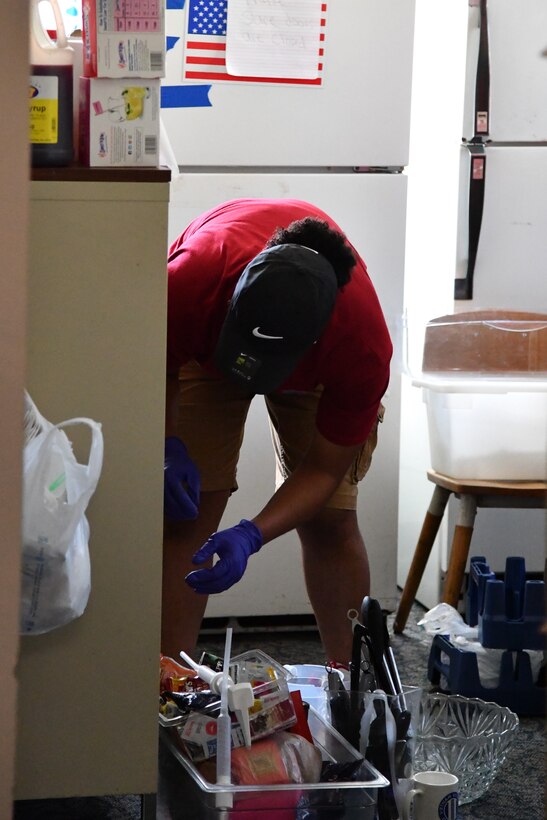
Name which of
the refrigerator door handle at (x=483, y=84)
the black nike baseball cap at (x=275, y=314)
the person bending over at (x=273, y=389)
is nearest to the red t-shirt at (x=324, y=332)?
the person bending over at (x=273, y=389)

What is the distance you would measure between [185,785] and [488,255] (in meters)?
1.38

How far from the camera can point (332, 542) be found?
1.88 meters

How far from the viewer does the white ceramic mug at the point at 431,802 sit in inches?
51.8

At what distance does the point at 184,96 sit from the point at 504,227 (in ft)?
2.41

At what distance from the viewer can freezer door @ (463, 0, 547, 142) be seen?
221 centimetres

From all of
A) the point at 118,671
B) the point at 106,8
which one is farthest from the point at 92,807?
the point at 106,8

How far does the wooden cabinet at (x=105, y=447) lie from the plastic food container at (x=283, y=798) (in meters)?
0.06

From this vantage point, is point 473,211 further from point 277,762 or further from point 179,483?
point 277,762

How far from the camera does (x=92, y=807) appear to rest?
147cm

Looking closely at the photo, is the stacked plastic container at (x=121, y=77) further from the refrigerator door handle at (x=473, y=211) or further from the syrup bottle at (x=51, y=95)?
the refrigerator door handle at (x=473, y=211)

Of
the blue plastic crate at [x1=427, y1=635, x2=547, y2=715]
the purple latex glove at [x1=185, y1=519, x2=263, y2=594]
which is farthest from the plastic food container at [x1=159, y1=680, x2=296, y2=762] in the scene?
the blue plastic crate at [x1=427, y1=635, x2=547, y2=715]

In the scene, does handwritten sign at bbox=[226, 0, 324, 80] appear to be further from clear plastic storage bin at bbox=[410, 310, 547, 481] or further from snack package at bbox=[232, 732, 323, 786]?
snack package at bbox=[232, 732, 323, 786]

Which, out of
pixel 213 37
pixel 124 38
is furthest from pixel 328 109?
pixel 124 38

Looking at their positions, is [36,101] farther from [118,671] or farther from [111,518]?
[118,671]
